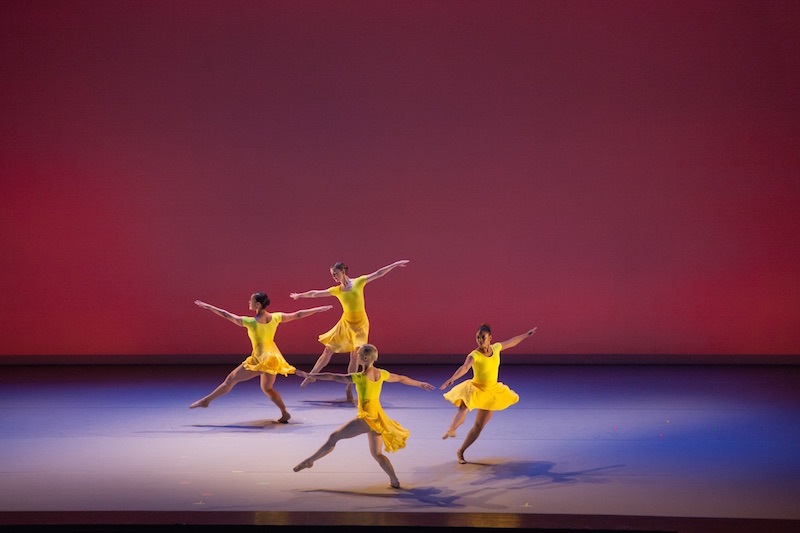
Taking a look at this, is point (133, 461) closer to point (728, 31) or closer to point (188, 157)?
point (188, 157)

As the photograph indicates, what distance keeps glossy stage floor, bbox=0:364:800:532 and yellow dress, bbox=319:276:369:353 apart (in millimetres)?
571

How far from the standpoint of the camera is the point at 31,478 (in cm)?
567

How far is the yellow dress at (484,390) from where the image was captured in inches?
235

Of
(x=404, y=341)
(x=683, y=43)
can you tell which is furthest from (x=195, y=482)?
(x=683, y=43)

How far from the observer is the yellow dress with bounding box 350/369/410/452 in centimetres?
536

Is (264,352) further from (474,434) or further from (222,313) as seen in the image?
(474,434)

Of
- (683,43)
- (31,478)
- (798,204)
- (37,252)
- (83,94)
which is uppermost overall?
(683,43)

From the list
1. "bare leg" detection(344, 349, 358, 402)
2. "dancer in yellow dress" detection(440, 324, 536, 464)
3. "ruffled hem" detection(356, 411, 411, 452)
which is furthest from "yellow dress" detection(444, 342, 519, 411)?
"bare leg" detection(344, 349, 358, 402)

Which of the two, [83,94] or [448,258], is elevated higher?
[83,94]

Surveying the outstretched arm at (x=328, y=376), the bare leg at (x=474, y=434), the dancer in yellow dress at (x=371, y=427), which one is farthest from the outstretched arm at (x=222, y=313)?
the bare leg at (x=474, y=434)

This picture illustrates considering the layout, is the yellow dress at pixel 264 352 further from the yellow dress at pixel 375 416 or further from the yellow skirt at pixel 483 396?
the yellow dress at pixel 375 416

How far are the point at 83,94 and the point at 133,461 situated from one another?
18.4ft

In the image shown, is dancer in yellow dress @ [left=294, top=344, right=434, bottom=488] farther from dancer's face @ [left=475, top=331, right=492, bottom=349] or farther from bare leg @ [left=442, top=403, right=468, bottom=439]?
dancer's face @ [left=475, top=331, right=492, bottom=349]

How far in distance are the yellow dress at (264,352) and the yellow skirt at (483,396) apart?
1.77m
